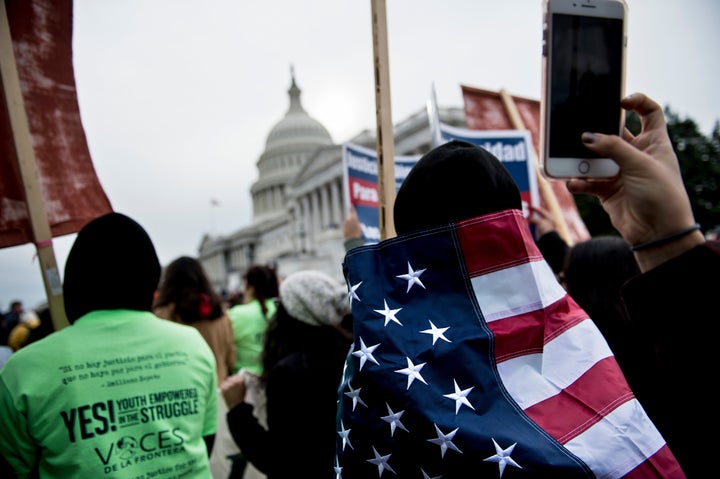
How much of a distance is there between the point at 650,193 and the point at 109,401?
1810 mm

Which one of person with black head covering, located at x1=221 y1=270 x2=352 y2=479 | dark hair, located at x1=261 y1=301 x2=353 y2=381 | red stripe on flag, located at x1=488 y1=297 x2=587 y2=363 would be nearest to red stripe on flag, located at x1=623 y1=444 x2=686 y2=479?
red stripe on flag, located at x1=488 y1=297 x2=587 y2=363

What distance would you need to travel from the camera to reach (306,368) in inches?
85.7

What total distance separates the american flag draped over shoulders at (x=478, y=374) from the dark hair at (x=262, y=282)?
3675 mm

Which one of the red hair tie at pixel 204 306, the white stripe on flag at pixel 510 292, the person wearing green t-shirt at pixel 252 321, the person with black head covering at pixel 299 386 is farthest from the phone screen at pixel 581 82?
the person wearing green t-shirt at pixel 252 321

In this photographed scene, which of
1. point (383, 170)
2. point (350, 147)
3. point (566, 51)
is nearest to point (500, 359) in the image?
point (566, 51)

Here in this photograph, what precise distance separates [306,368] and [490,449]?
135 cm

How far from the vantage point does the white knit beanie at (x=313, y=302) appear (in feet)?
7.89

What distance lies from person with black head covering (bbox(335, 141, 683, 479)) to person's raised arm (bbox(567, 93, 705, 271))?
0.67 ft

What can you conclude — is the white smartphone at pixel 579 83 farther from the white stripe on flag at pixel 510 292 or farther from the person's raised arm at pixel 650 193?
the white stripe on flag at pixel 510 292

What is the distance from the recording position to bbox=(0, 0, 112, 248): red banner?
2.40 meters

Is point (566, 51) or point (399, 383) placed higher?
point (566, 51)

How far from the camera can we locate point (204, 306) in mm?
3875

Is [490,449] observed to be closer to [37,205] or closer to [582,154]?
[582,154]

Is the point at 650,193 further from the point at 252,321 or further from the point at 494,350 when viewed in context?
the point at 252,321
